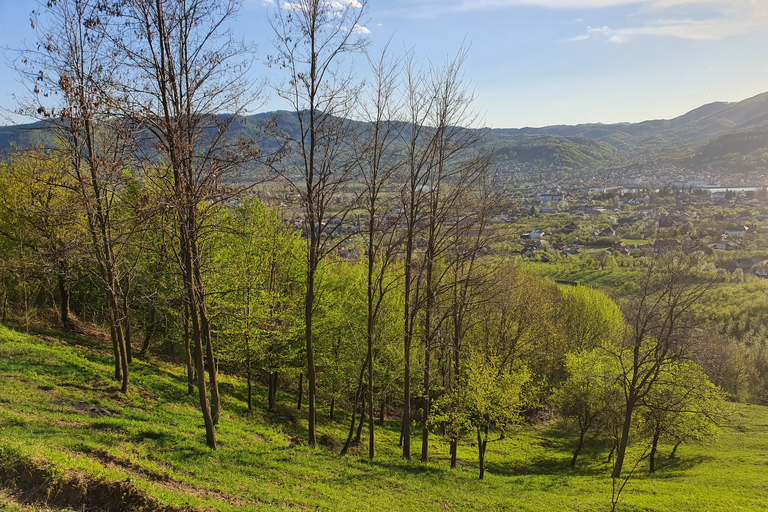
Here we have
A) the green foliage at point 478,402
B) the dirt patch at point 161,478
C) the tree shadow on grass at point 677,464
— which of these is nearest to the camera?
the dirt patch at point 161,478

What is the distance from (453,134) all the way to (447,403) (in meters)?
10.7

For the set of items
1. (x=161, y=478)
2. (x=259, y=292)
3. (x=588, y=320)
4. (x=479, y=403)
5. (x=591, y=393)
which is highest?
(x=259, y=292)

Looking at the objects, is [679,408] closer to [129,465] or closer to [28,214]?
[129,465]

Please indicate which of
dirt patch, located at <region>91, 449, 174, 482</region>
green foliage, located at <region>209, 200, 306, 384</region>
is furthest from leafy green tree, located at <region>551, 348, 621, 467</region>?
dirt patch, located at <region>91, 449, 174, 482</region>

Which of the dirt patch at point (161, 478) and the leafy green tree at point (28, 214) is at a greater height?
Answer: the leafy green tree at point (28, 214)

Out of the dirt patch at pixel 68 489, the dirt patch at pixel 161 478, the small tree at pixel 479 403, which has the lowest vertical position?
the small tree at pixel 479 403

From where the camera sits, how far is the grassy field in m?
7.42

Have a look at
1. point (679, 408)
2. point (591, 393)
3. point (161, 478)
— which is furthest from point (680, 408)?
point (161, 478)

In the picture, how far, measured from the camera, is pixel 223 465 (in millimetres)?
10148

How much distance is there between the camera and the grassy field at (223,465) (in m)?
7.42

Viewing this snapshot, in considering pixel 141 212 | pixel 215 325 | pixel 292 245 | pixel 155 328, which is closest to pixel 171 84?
pixel 141 212

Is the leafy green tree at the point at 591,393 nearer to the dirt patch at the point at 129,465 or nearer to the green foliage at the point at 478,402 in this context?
the green foliage at the point at 478,402

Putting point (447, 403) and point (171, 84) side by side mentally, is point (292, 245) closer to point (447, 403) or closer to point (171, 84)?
point (447, 403)

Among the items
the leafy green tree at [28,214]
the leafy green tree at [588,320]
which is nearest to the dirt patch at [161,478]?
the leafy green tree at [28,214]
